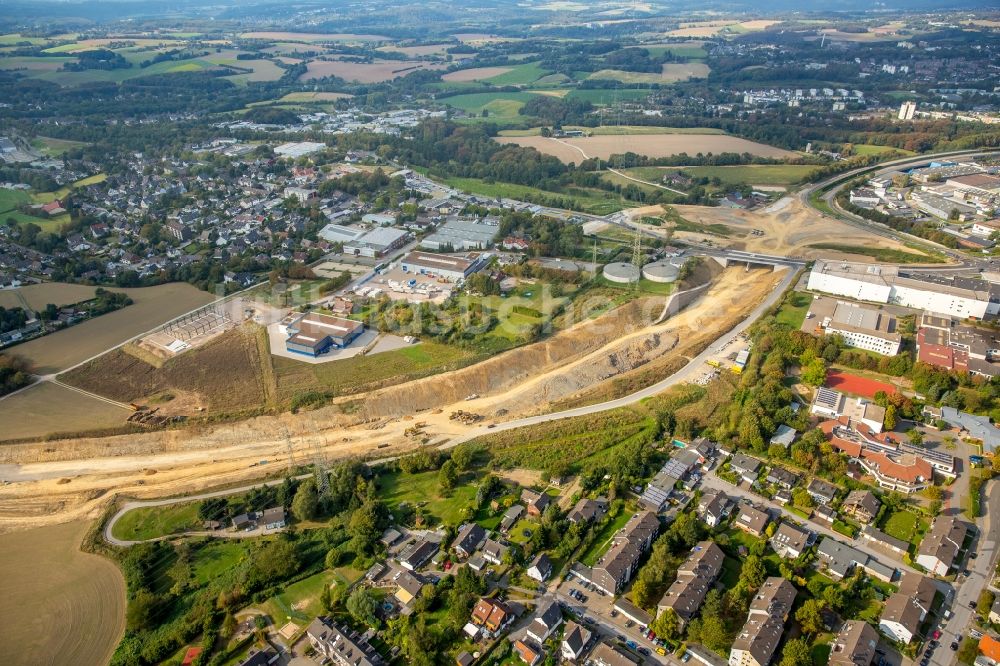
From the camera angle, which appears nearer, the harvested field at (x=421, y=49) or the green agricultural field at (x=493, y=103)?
the green agricultural field at (x=493, y=103)

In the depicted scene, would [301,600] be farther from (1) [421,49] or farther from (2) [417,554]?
(1) [421,49]

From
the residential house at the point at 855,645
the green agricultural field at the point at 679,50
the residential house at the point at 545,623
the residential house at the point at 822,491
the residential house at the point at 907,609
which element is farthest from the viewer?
the green agricultural field at the point at 679,50

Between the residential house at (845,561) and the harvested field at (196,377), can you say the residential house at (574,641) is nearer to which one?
the residential house at (845,561)

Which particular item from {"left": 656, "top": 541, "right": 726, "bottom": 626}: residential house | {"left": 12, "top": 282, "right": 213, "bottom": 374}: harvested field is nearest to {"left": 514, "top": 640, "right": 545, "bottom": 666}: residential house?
{"left": 656, "top": 541, "right": 726, "bottom": 626}: residential house

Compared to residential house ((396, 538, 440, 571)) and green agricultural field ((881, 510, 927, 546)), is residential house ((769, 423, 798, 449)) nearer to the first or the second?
green agricultural field ((881, 510, 927, 546))

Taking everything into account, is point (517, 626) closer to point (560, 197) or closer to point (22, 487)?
point (22, 487)

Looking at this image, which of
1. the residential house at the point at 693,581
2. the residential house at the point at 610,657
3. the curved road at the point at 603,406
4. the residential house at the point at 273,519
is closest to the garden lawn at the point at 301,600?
the residential house at the point at 273,519
